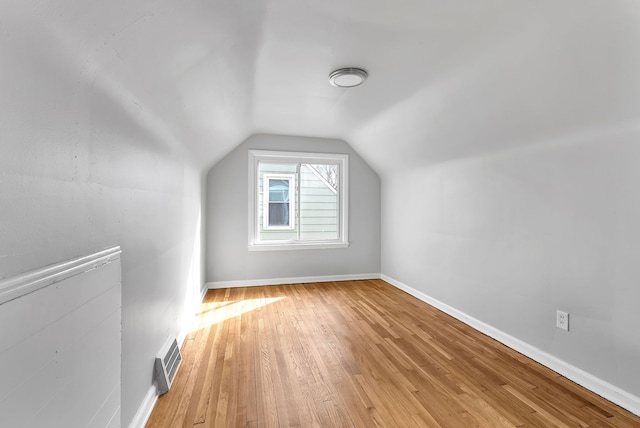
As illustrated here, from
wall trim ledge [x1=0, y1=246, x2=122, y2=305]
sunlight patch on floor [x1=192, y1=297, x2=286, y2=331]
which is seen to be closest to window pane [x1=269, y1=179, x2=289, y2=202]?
sunlight patch on floor [x1=192, y1=297, x2=286, y2=331]

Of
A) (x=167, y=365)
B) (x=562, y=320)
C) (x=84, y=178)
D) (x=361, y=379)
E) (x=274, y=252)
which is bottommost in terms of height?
(x=361, y=379)

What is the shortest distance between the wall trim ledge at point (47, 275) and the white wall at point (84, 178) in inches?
0.9

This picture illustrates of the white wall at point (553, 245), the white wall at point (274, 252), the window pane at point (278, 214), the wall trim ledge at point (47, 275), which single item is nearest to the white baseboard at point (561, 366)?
the white wall at point (553, 245)

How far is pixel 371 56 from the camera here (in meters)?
2.02

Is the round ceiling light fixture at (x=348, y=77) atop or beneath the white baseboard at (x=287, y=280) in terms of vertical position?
atop

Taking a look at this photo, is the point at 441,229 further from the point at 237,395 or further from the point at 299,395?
the point at 237,395

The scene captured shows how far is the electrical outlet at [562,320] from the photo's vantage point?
207cm

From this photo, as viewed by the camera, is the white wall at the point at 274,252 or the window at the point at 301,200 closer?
the white wall at the point at 274,252

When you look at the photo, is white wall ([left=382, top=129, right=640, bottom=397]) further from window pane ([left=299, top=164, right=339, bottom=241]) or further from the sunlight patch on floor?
the sunlight patch on floor

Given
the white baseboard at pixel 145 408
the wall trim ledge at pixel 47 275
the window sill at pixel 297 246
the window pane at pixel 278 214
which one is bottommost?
the white baseboard at pixel 145 408

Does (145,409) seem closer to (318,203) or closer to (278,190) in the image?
(278,190)

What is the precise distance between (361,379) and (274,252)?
2.69 metres

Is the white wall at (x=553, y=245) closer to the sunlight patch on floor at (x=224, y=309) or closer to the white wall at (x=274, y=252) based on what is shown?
the white wall at (x=274, y=252)

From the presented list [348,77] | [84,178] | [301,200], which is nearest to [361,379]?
[84,178]
